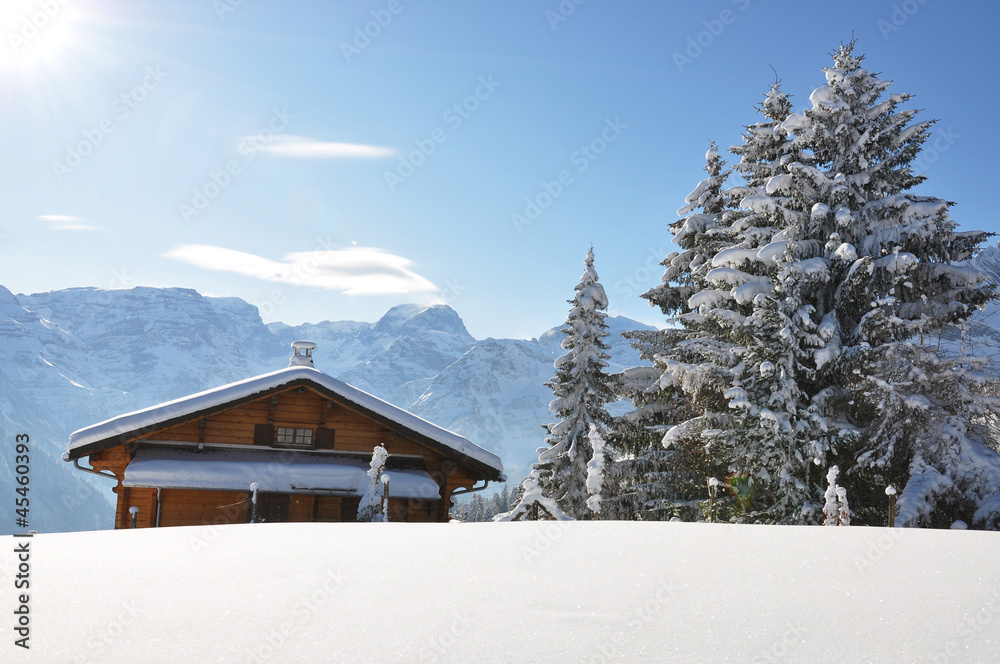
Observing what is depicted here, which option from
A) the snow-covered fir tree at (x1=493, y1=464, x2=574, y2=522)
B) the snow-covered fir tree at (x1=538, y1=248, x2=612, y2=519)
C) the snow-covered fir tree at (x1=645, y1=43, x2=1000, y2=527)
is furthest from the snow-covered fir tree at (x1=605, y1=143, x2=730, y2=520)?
the snow-covered fir tree at (x1=493, y1=464, x2=574, y2=522)

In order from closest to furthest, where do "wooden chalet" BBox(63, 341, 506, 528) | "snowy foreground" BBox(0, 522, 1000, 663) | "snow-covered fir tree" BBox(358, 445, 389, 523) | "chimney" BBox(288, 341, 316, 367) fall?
"snowy foreground" BBox(0, 522, 1000, 663), "snow-covered fir tree" BBox(358, 445, 389, 523), "wooden chalet" BBox(63, 341, 506, 528), "chimney" BBox(288, 341, 316, 367)

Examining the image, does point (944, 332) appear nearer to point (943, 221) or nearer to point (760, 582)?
point (943, 221)

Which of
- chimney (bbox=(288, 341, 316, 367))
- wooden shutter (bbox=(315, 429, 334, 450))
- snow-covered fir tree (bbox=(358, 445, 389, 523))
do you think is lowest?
snow-covered fir tree (bbox=(358, 445, 389, 523))

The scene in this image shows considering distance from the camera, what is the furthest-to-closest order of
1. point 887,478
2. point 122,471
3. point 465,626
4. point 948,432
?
point 122,471
point 887,478
point 948,432
point 465,626

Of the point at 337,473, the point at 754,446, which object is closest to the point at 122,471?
the point at 337,473

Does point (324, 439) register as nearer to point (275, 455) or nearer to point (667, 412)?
point (275, 455)

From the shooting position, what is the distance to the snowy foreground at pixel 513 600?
3043 mm

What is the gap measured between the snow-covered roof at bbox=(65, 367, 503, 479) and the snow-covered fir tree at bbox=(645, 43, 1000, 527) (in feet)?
18.6

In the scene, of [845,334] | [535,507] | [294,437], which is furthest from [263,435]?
[845,334]

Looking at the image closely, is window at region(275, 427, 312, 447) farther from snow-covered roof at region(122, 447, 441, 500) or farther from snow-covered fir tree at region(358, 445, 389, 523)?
snow-covered fir tree at region(358, 445, 389, 523)

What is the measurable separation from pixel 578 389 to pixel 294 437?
421 inches

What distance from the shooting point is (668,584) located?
4.41m

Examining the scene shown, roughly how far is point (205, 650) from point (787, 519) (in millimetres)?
14538

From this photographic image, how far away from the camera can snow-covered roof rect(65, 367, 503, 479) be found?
612 inches
